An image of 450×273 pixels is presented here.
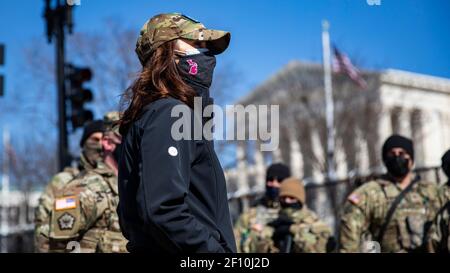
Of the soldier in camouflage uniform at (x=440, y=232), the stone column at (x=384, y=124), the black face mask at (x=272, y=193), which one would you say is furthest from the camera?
the stone column at (x=384, y=124)

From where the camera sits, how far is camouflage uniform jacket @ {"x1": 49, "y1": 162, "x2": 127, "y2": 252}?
5.79 meters

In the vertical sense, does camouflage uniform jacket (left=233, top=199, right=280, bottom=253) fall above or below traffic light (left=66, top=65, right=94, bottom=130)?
below

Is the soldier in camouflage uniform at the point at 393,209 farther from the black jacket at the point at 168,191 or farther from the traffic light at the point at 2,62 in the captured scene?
the traffic light at the point at 2,62

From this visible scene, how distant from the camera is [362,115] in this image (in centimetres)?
2703

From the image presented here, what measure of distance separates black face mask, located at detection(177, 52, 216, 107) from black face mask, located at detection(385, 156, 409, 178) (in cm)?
479

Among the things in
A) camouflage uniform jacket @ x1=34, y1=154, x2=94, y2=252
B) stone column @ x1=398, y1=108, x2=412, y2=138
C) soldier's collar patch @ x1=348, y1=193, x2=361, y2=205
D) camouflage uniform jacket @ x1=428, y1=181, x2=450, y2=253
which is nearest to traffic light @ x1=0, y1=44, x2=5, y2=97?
camouflage uniform jacket @ x1=34, y1=154, x2=94, y2=252

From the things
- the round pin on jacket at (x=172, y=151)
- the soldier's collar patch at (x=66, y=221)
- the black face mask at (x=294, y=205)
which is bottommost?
the soldier's collar patch at (x=66, y=221)

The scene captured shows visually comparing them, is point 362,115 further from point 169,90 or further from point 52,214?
point 169,90

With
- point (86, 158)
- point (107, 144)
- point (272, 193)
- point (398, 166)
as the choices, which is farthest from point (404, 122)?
point (107, 144)

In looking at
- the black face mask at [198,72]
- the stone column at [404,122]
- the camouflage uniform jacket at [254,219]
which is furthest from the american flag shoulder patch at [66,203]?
the stone column at [404,122]

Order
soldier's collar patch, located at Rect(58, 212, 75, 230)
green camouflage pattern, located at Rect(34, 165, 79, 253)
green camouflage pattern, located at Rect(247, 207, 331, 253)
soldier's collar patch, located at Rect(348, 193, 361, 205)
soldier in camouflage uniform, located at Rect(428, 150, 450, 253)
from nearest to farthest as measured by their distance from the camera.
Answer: soldier's collar patch, located at Rect(58, 212, 75, 230) < soldier in camouflage uniform, located at Rect(428, 150, 450, 253) < green camouflage pattern, located at Rect(34, 165, 79, 253) < soldier's collar patch, located at Rect(348, 193, 361, 205) < green camouflage pattern, located at Rect(247, 207, 331, 253)

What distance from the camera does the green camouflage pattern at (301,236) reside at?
8.02m

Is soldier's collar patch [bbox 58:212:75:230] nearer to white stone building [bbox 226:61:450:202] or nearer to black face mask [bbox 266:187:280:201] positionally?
black face mask [bbox 266:187:280:201]
